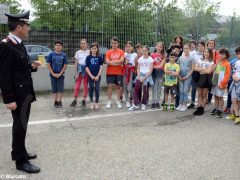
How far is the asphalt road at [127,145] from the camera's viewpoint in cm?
416

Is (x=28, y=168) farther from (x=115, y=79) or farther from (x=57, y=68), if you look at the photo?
(x=115, y=79)

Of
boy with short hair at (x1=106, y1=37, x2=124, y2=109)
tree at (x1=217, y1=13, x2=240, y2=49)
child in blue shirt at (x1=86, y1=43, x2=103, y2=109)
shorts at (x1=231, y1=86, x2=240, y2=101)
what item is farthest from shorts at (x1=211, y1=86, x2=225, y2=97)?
tree at (x1=217, y1=13, x2=240, y2=49)

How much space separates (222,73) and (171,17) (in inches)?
187

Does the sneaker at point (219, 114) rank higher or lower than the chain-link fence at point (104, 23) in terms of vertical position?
lower

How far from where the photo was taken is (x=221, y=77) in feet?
23.0

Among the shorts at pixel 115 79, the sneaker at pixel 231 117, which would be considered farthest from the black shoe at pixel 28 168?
the sneaker at pixel 231 117

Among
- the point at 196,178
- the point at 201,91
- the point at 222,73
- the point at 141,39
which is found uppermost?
the point at 141,39

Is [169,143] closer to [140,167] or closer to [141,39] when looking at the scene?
[140,167]

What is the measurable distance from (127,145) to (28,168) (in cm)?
168

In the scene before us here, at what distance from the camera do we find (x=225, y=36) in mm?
11836

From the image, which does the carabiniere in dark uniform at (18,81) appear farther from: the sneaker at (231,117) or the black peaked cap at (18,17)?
the sneaker at (231,117)

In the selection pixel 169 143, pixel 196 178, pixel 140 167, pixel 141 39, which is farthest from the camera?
pixel 141 39

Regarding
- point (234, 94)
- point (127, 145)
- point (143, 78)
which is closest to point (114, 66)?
point (143, 78)

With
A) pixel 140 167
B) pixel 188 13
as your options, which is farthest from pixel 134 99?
pixel 188 13
